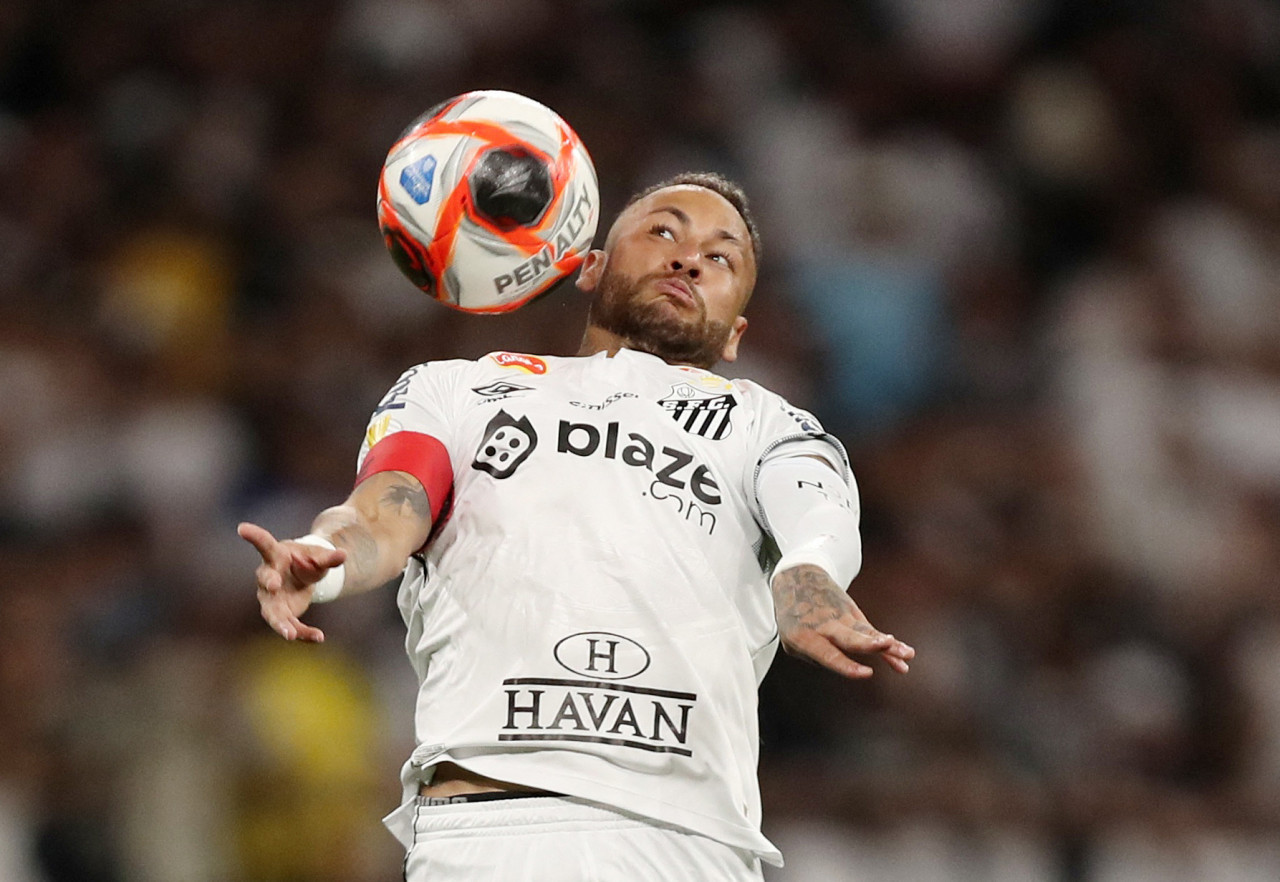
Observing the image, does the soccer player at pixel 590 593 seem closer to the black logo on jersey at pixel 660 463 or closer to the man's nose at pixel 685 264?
the black logo on jersey at pixel 660 463

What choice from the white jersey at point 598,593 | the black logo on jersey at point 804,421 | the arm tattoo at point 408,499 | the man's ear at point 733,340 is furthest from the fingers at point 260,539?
the man's ear at point 733,340

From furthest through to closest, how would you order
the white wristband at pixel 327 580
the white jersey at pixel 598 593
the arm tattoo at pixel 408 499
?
the arm tattoo at pixel 408 499 → the white jersey at pixel 598 593 → the white wristband at pixel 327 580

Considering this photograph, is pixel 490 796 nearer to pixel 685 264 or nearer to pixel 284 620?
pixel 284 620

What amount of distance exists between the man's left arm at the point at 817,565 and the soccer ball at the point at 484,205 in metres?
0.84

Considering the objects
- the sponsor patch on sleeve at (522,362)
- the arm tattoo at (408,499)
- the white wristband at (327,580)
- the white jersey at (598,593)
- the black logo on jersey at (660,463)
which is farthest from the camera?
the sponsor patch on sleeve at (522,362)

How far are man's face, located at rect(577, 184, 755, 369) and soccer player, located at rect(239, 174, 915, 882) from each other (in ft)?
0.86

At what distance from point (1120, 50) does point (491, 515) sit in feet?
30.2

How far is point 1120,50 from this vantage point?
12062mm

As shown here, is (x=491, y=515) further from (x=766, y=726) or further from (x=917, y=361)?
(x=917, y=361)

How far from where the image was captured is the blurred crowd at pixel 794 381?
306 inches

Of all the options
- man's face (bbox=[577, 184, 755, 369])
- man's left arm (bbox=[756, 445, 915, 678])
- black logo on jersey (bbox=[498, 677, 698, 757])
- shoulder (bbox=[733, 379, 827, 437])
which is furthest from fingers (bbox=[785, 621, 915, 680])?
man's face (bbox=[577, 184, 755, 369])

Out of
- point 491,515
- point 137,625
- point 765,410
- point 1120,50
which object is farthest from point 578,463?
point 1120,50

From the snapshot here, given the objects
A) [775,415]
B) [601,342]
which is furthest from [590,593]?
[601,342]

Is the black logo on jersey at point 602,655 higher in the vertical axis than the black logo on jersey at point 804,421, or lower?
lower
